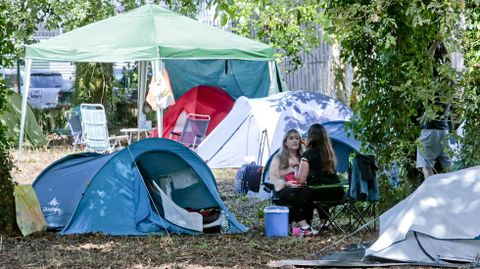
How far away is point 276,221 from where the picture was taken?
28.2ft

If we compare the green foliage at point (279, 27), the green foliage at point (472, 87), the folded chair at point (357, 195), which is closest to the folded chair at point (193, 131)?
the green foliage at point (279, 27)

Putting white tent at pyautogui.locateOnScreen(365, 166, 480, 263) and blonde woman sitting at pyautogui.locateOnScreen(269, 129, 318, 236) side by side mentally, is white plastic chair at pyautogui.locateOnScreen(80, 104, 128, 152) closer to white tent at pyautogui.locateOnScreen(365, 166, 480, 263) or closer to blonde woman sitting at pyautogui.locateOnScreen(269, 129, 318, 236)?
blonde woman sitting at pyautogui.locateOnScreen(269, 129, 318, 236)

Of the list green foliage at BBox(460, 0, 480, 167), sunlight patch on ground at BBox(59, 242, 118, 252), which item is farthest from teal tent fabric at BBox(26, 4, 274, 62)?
green foliage at BBox(460, 0, 480, 167)

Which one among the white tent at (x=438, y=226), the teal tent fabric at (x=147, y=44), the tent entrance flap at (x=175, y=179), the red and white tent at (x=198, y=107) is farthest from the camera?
the red and white tent at (x=198, y=107)

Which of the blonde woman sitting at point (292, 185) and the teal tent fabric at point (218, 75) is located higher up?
the teal tent fabric at point (218, 75)

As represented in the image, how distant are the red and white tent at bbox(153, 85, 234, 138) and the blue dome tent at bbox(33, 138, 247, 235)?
25.4ft

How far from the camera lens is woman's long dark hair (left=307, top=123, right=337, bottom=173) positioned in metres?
8.83

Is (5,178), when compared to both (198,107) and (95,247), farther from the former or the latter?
(198,107)

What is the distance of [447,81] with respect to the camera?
843cm

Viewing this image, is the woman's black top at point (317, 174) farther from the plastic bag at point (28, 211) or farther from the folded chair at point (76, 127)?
the folded chair at point (76, 127)

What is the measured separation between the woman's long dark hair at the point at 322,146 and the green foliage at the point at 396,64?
326 mm

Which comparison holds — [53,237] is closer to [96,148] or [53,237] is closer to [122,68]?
[96,148]

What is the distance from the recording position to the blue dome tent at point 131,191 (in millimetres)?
8844

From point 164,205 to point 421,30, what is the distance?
2.89 meters
